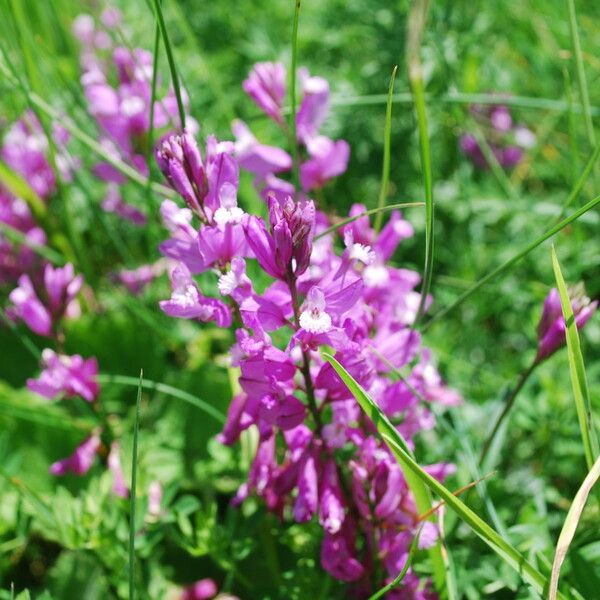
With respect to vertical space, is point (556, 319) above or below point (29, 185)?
below

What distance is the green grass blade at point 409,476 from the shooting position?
1.18 m

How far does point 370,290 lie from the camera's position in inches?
64.6

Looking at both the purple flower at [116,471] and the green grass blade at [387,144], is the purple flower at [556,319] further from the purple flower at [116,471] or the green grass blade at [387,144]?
the purple flower at [116,471]

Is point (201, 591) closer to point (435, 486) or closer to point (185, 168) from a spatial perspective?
point (435, 486)

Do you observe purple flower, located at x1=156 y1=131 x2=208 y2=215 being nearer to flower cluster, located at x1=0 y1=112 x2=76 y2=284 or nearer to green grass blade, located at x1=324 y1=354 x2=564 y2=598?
green grass blade, located at x1=324 y1=354 x2=564 y2=598

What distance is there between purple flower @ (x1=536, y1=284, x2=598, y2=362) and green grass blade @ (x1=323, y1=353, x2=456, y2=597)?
1.27ft

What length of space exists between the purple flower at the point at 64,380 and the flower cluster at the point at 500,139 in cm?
170

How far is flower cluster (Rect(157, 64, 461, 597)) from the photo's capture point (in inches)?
48.4

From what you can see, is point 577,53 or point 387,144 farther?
point 577,53

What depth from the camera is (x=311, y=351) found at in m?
1.39

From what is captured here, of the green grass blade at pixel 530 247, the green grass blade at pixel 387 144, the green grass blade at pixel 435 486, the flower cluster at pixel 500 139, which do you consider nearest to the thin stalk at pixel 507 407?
the green grass blade at pixel 530 247

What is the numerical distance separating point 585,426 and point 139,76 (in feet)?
5.09

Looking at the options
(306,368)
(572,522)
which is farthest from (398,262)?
(572,522)

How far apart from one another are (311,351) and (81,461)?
0.81 meters
